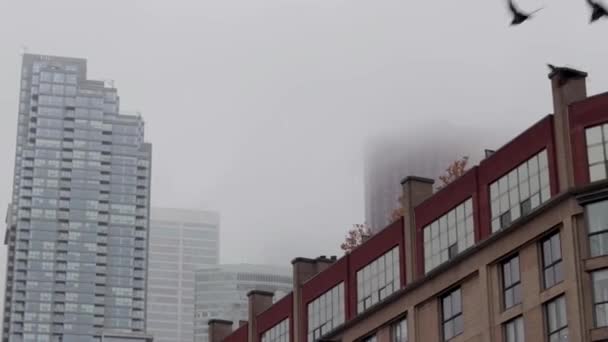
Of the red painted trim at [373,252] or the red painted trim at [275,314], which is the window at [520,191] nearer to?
the red painted trim at [373,252]

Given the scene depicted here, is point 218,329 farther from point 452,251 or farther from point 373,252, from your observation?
point 452,251

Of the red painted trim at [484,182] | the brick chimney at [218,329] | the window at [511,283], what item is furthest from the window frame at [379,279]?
the brick chimney at [218,329]

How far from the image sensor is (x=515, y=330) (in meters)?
63.8

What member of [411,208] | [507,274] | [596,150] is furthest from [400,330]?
[596,150]

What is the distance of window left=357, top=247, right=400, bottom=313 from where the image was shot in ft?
245

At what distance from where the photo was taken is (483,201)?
67.1 metres

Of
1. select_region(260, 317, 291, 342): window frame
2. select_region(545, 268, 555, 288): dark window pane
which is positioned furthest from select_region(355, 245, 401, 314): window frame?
select_region(545, 268, 555, 288): dark window pane

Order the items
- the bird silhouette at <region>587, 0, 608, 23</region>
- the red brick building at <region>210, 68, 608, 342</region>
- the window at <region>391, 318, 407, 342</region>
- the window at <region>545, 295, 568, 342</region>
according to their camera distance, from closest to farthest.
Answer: the bird silhouette at <region>587, 0, 608, 23</region> < the window at <region>545, 295, 568, 342</region> < the red brick building at <region>210, 68, 608, 342</region> < the window at <region>391, 318, 407, 342</region>

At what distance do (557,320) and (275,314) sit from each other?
99.9 ft

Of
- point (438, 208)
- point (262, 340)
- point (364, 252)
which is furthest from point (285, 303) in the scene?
point (438, 208)

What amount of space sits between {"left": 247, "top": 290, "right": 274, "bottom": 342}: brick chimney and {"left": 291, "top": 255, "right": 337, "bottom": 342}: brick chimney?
19.6 feet

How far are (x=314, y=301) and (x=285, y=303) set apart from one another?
423cm

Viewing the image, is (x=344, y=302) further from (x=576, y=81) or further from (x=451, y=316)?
(x=576, y=81)

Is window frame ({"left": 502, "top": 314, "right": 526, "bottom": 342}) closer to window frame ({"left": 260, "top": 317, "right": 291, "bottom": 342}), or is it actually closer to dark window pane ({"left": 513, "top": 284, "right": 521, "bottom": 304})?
dark window pane ({"left": 513, "top": 284, "right": 521, "bottom": 304})
